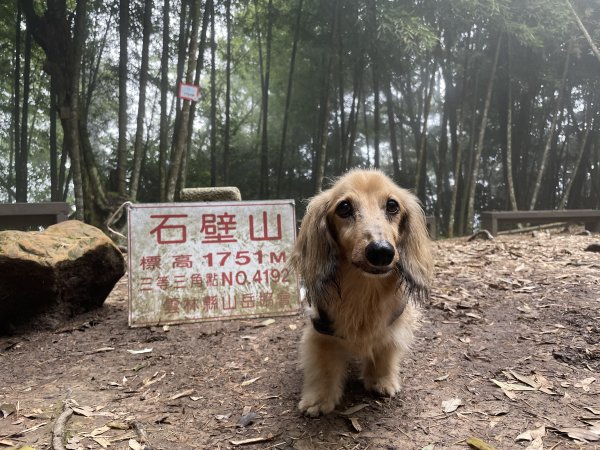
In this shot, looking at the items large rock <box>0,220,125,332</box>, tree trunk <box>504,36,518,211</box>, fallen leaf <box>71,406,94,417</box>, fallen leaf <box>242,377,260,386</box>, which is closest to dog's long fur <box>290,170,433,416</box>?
fallen leaf <box>242,377,260,386</box>

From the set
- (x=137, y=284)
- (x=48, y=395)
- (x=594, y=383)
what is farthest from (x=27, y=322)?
(x=594, y=383)

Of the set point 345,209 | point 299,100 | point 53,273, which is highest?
point 299,100

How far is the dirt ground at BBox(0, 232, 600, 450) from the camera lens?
168 centimetres

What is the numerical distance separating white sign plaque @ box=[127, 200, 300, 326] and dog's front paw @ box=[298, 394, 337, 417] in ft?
4.29

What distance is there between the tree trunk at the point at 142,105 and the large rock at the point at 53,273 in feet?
11.8

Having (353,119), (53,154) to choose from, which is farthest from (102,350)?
(353,119)

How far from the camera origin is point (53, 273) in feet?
9.23

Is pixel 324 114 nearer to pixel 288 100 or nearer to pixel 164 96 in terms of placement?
pixel 288 100

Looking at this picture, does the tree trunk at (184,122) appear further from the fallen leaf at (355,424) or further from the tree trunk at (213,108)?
the fallen leaf at (355,424)

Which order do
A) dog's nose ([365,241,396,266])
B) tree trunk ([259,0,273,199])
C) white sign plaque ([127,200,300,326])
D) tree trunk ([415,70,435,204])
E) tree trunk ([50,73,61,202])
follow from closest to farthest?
1. dog's nose ([365,241,396,266])
2. white sign plaque ([127,200,300,326])
3. tree trunk ([50,73,61,202])
4. tree trunk ([259,0,273,199])
5. tree trunk ([415,70,435,204])

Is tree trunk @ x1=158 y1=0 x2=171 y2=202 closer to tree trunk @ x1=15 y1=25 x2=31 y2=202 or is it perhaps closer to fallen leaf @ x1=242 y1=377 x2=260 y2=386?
tree trunk @ x1=15 y1=25 x2=31 y2=202

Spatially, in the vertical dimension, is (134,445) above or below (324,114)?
below

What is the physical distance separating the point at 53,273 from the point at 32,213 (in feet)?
5.59

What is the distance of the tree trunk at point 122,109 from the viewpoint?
6.79 metres
